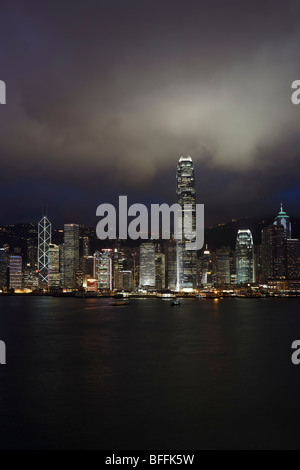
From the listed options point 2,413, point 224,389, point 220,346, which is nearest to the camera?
point 2,413

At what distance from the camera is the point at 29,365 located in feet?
121

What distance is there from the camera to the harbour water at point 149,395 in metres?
19.7

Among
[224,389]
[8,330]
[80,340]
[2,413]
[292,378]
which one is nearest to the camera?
[2,413]

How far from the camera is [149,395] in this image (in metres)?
26.7

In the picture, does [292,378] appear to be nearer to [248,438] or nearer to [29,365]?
[248,438]

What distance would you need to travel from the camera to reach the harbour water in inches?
776

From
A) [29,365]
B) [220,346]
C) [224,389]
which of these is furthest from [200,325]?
[224,389]
